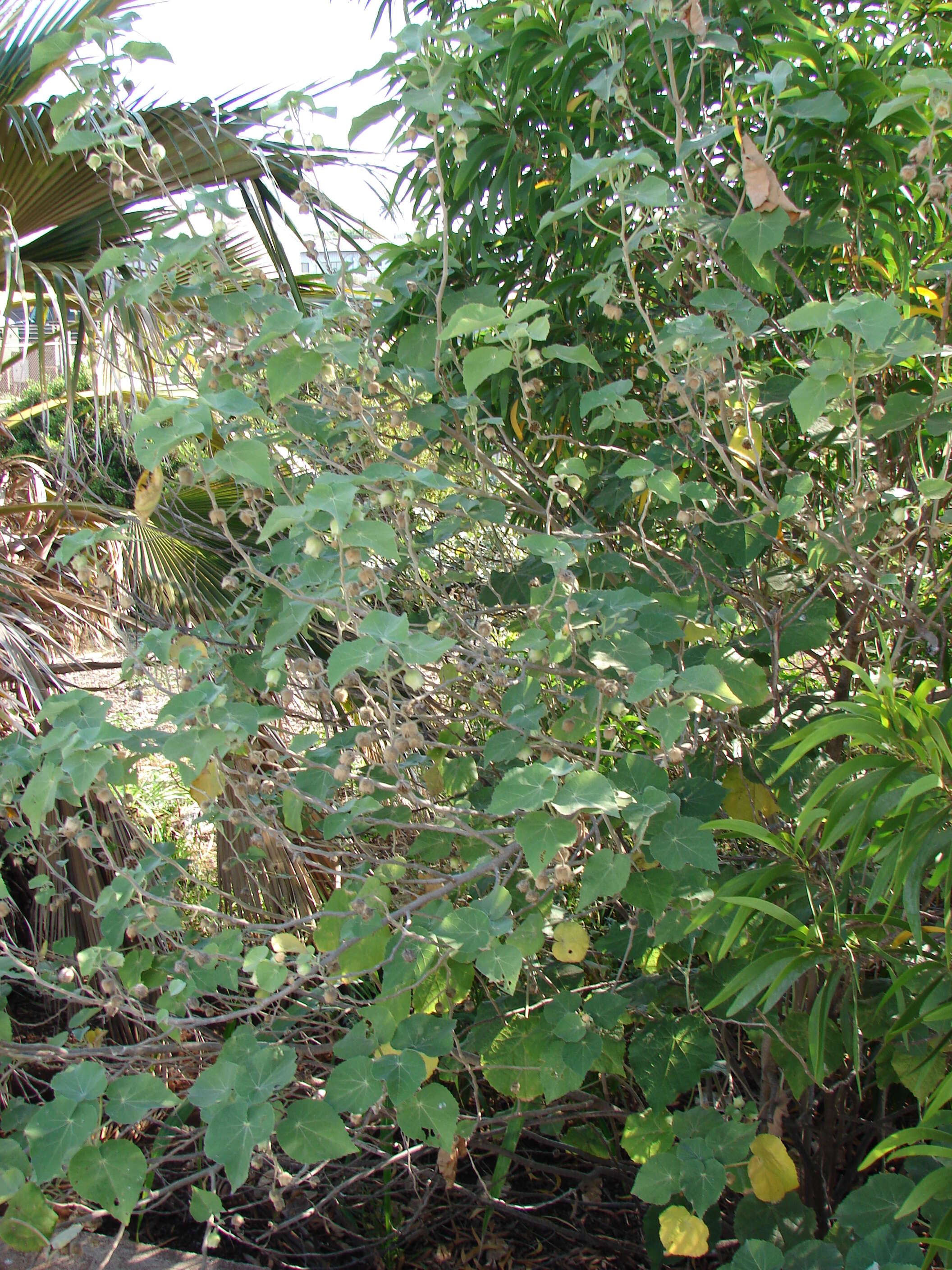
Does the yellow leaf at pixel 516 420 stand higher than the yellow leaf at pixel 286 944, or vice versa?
the yellow leaf at pixel 516 420

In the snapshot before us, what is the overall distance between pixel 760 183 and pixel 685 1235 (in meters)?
1.44

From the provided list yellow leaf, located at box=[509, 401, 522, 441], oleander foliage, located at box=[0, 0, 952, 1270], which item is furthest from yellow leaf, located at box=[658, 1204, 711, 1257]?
yellow leaf, located at box=[509, 401, 522, 441]

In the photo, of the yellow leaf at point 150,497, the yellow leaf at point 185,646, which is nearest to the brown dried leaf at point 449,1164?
the yellow leaf at point 185,646

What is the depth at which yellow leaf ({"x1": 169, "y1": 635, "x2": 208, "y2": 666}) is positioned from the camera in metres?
1.46

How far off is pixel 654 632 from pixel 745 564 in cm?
24

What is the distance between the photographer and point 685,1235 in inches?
50.8

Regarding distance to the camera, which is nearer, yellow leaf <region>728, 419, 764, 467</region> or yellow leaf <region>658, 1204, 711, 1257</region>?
yellow leaf <region>658, 1204, 711, 1257</region>

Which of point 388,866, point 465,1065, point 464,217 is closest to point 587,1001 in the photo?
point 465,1065

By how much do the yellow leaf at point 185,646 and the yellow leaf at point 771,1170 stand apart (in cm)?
106

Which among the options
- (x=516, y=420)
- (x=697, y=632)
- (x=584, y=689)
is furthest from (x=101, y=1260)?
(x=516, y=420)

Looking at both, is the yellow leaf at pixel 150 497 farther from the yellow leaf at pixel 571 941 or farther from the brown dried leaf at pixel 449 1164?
the brown dried leaf at pixel 449 1164

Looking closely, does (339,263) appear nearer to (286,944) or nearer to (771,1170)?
(286,944)

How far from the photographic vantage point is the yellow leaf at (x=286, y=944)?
1340 mm

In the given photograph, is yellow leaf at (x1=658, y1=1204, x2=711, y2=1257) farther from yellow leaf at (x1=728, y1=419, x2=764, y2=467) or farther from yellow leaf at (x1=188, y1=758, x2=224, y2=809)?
yellow leaf at (x1=728, y1=419, x2=764, y2=467)
